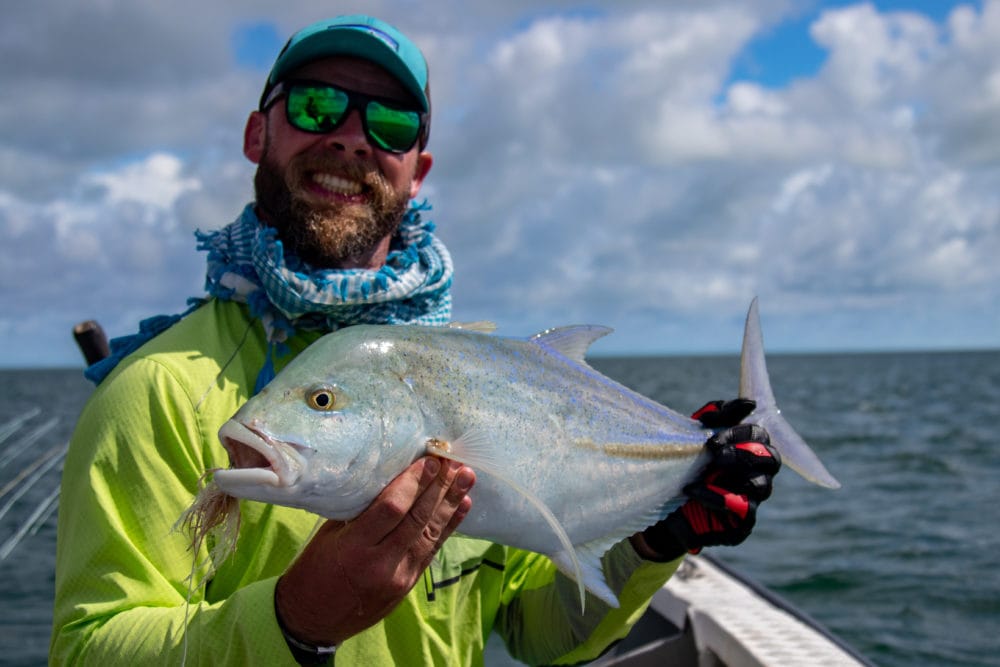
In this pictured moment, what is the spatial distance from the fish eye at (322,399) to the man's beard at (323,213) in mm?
1046

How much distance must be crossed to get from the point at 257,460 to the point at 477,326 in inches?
33.5

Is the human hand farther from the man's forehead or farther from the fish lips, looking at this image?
the man's forehead

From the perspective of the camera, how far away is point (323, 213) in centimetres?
291

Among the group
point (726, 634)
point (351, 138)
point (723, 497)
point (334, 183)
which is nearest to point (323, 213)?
point (334, 183)

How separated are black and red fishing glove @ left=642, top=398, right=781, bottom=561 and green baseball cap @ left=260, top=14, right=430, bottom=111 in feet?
5.62

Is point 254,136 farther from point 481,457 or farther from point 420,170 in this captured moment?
point 481,457

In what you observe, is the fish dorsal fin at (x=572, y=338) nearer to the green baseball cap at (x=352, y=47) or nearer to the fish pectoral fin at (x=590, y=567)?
the fish pectoral fin at (x=590, y=567)

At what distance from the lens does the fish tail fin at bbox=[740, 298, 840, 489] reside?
289 cm

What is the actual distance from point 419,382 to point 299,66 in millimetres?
1527

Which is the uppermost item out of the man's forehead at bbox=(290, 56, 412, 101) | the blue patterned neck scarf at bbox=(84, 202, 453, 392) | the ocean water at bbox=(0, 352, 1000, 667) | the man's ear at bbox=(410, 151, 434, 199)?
the man's forehead at bbox=(290, 56, 412, 101)

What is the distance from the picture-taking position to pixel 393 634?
8.60 feet

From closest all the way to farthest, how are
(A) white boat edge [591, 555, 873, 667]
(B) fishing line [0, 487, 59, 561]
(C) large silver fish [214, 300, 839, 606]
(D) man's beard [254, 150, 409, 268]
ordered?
(C) large silver fish [214, 300, 839, 606], (D) man's beard [254, 150, 409, 268], (A) white boat edge [591, 555, 873, 667], (B) fishing line [0, 487, 59, 561]

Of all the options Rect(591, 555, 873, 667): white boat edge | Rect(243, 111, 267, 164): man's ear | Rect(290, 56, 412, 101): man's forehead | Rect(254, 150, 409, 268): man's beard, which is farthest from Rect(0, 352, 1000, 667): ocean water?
Rect(290, 56, 412, 101): man's forehead

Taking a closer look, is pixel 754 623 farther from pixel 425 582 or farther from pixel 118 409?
pixel 118 409
